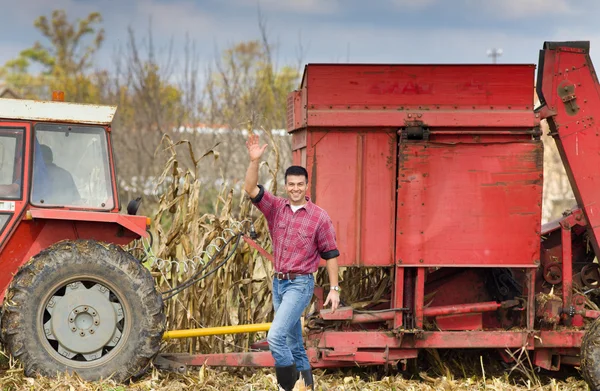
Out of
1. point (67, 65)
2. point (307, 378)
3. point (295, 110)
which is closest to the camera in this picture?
point (307, 378)

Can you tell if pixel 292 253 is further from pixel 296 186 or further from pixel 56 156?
pixel 56 156

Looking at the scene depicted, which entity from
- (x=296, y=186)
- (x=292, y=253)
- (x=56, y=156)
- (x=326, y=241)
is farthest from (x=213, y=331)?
(x=56, y=156)

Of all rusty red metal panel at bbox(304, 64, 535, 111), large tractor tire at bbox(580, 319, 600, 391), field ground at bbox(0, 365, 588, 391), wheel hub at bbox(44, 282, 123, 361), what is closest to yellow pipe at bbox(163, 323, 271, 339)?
field ground at bbox(0, 365, 588, 391)

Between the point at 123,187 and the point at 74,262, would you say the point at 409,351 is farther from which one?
the point at 123,187

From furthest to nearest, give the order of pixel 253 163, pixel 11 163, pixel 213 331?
pixel 213 331 → pixel 11 163 → pixel 253 163

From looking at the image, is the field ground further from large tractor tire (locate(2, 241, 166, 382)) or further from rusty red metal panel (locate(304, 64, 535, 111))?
rusty red metal panel (locate(304, 64, 535, 111))

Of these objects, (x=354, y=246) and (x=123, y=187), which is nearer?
(x=354, y=246)

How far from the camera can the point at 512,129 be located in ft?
24.2

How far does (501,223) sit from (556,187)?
14.8m

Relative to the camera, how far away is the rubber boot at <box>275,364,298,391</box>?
650cm

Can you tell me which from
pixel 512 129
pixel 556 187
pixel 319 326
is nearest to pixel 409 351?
pixel 319 326

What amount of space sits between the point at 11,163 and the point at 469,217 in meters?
3.71

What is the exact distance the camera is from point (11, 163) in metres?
7.03

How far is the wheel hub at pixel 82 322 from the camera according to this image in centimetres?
689
